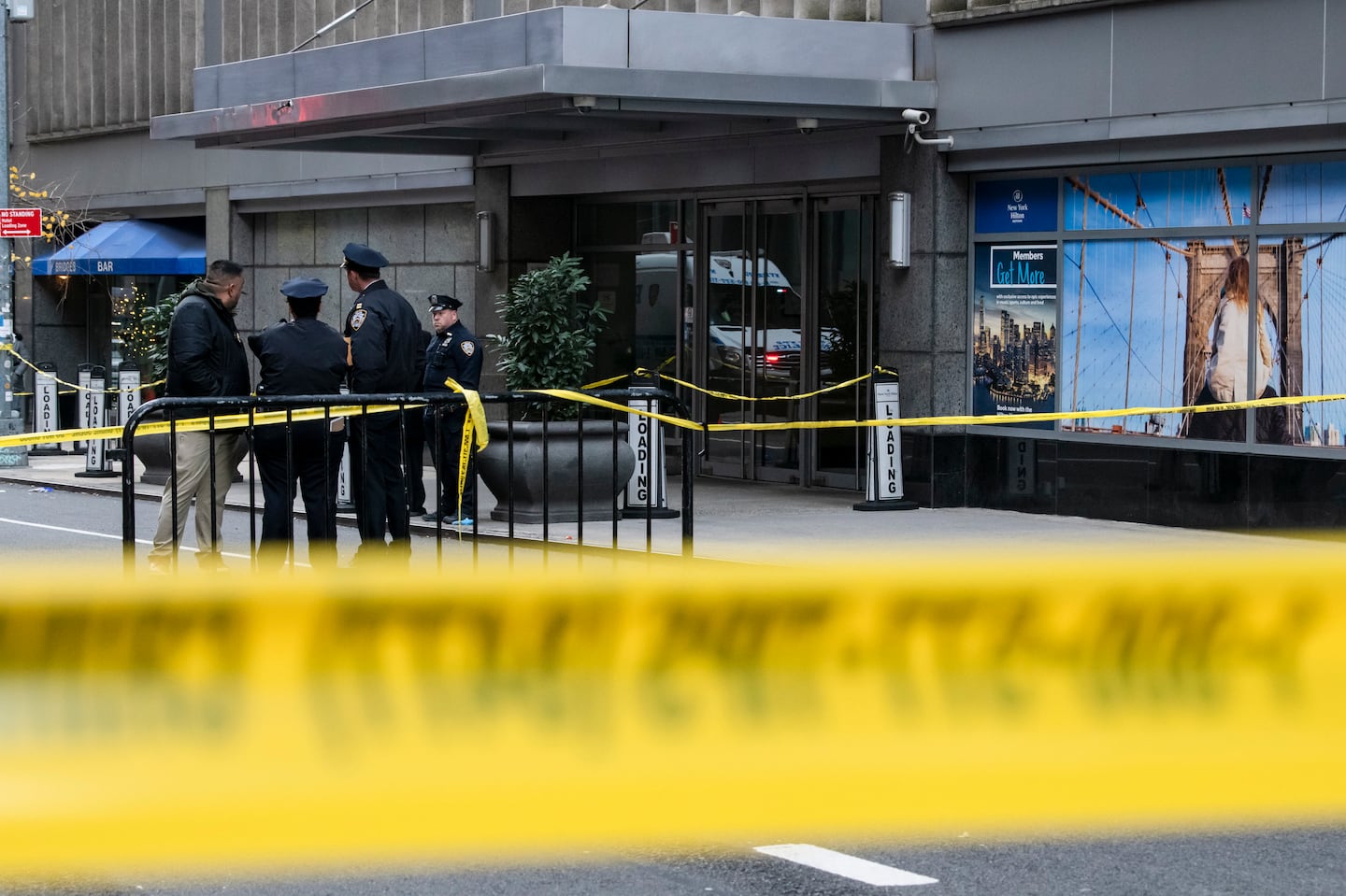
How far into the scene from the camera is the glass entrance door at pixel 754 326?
18750 millimetres

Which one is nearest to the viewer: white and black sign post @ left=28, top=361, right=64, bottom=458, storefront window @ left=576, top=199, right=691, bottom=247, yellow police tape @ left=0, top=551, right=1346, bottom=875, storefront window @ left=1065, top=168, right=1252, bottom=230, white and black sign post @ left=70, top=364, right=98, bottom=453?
yellow police tape @ left=0, top=551, right=1346, bottom=875

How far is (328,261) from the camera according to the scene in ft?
81.3

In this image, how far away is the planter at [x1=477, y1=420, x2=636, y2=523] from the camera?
14.6 meters

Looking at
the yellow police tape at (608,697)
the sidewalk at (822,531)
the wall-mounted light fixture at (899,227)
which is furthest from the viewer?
the wall-mounted light fixture at (899,227)

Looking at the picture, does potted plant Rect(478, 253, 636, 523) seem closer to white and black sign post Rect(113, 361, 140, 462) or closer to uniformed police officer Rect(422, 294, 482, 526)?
uniformed police officer Rect(422, 294, 482, 526)

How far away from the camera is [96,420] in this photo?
23.2 m

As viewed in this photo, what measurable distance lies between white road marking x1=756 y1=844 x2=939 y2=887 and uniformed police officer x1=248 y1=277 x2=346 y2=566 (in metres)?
5.09

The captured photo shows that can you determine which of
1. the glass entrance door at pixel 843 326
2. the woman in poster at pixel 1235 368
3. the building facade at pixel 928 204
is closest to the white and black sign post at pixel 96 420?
the building facade at pixel 928 204

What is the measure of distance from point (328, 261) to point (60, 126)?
25.8 feet

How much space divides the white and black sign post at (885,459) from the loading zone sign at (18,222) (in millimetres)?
11088

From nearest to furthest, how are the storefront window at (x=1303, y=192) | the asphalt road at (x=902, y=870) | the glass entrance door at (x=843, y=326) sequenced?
the asphalt road at (x=902, y=870)
the storefront window at (x=1303, y=192)
the glass entrance door at (x=843, y=326)

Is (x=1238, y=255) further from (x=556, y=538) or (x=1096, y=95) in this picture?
(x=556, y=538)

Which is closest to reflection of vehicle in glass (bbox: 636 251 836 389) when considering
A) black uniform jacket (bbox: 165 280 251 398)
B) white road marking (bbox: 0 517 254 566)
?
white road marking (bbox: 0 517 254 566)

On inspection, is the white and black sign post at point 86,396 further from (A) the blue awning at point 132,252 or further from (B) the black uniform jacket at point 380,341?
(B) the black uniform jacket at point 380,341
